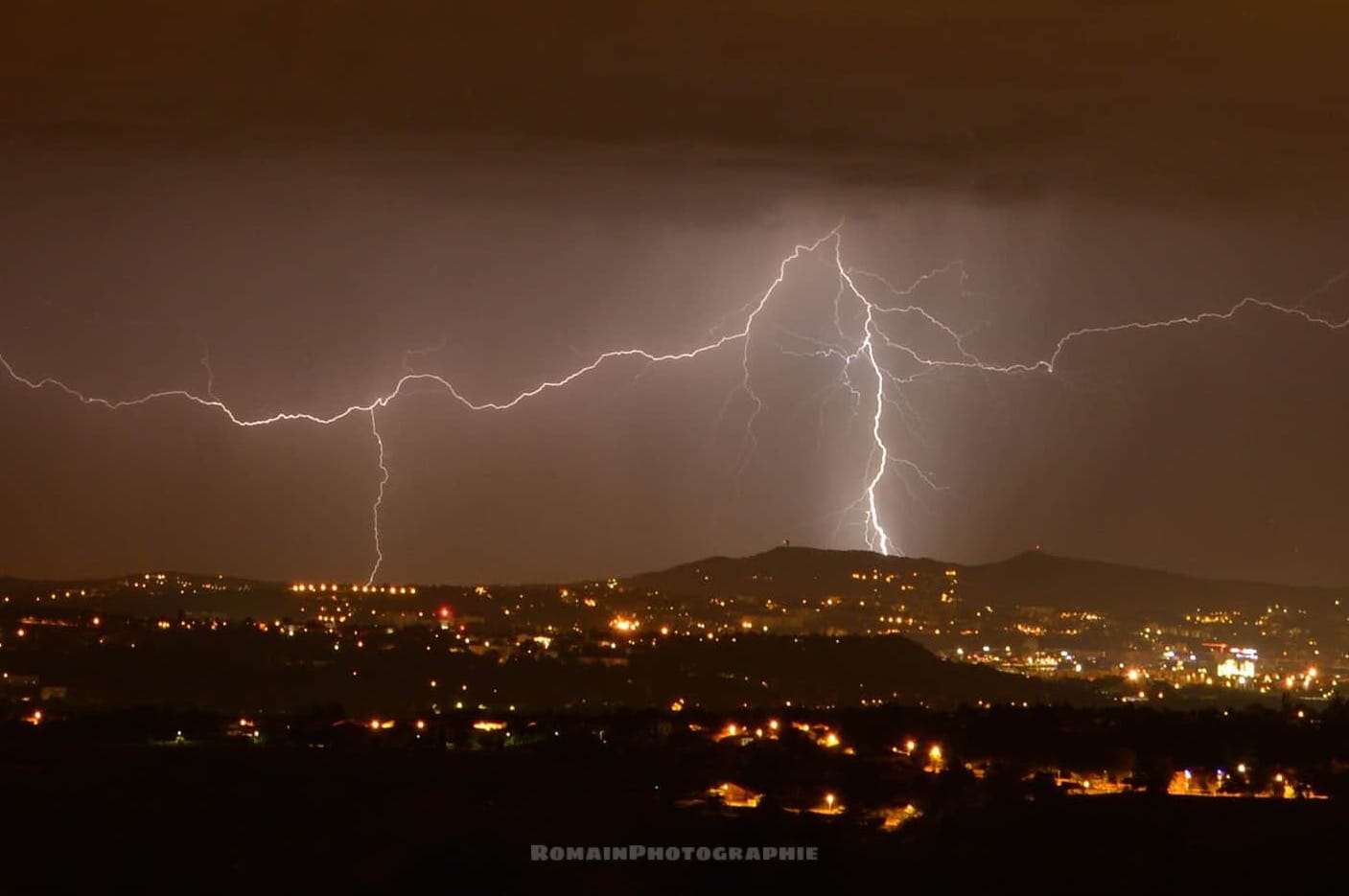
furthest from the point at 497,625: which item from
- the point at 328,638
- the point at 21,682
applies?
the point at 21,682

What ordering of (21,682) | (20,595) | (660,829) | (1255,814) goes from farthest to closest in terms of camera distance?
1. (20,595)
2. (21,682)
3. (1255,814)
4. (660,829)

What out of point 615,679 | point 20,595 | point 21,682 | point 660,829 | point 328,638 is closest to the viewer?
point 660,829

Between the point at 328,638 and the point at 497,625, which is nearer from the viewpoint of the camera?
the point at 328,638

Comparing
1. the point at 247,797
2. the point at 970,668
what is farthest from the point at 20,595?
the point at 247,797

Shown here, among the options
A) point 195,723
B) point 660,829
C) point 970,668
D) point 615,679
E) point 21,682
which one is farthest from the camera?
point 970,668

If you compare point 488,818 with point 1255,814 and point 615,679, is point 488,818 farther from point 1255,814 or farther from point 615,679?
point 615,679

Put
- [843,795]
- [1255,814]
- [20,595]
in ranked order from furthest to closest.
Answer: [20,595] → [843,795] → [1255,814]

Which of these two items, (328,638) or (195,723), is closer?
(195,723)

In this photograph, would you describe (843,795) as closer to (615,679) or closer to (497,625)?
(615,679)

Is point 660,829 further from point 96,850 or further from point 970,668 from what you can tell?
point 970,668
